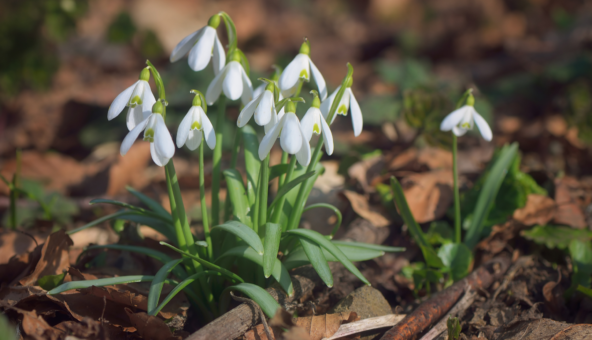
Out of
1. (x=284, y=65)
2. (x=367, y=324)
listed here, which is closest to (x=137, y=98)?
(x=367, y=324)

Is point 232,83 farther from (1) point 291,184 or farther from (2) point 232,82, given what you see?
(1) point 291,184

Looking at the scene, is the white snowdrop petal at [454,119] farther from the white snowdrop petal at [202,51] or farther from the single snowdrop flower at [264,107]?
the white snowdrop petal at [202,51]

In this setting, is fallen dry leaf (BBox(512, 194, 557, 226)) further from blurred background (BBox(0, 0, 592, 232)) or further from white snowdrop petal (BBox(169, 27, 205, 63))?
white snowdrop petal (BBox(169, 27, 205, 63))

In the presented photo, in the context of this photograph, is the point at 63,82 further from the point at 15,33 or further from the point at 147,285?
the point at 147,285

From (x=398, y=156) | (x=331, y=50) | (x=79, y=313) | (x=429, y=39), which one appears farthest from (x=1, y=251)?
(x=429, y=39)

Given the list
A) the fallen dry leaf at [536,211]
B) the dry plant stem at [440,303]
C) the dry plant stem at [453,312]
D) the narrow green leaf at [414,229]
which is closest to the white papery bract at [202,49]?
the narrow green leaf at [414,229]

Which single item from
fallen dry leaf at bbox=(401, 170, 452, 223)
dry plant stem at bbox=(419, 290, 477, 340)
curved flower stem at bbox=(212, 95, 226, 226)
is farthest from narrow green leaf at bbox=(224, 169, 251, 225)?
fallen dry leaf at bbox=(401, 170, 452, 223)

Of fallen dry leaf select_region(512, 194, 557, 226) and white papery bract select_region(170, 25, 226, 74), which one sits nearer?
white papery bract select_region(170, 25, 226, 74)
